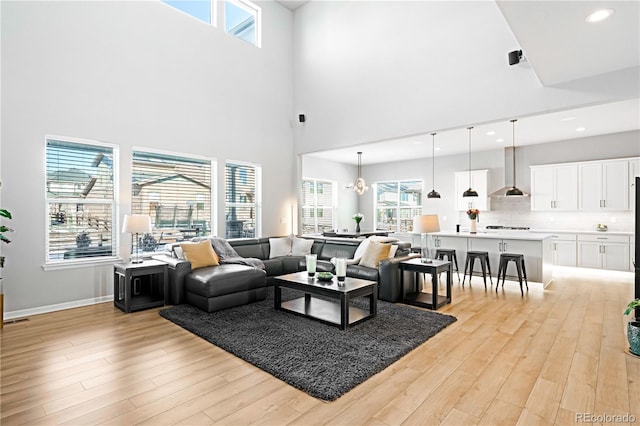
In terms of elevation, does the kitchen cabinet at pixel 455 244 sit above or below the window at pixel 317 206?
below

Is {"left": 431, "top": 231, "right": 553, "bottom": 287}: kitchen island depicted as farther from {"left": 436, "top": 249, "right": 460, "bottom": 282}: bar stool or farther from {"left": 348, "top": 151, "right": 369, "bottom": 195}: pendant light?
{"left": 348, "top": 151, "right": 369, "bottom": 195}: pendant light

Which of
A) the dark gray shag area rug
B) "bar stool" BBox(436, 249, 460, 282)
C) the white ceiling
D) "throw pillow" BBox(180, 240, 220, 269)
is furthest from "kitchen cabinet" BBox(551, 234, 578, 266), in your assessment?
"throw pillow" BBox(180, 240, 220, 269)

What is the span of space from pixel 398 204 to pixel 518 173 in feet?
11.0

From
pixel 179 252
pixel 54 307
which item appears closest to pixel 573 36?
pixel 179 252

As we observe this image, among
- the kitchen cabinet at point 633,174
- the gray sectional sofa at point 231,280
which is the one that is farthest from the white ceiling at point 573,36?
the kitchen cabinet at point 633,174

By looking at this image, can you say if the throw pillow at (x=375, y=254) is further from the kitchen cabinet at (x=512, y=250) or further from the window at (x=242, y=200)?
the window at (x=242, y=200)

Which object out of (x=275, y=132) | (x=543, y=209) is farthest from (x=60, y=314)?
(x=543, y=209)

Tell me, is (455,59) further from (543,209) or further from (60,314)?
(60,314)

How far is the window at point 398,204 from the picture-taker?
10344mm

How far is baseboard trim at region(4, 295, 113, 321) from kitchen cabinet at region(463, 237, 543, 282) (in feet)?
20.3

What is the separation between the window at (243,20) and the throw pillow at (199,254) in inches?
165

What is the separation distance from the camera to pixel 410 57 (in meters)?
5.86

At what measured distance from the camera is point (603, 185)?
7355mm

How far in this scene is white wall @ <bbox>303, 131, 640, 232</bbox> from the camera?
7.39m
